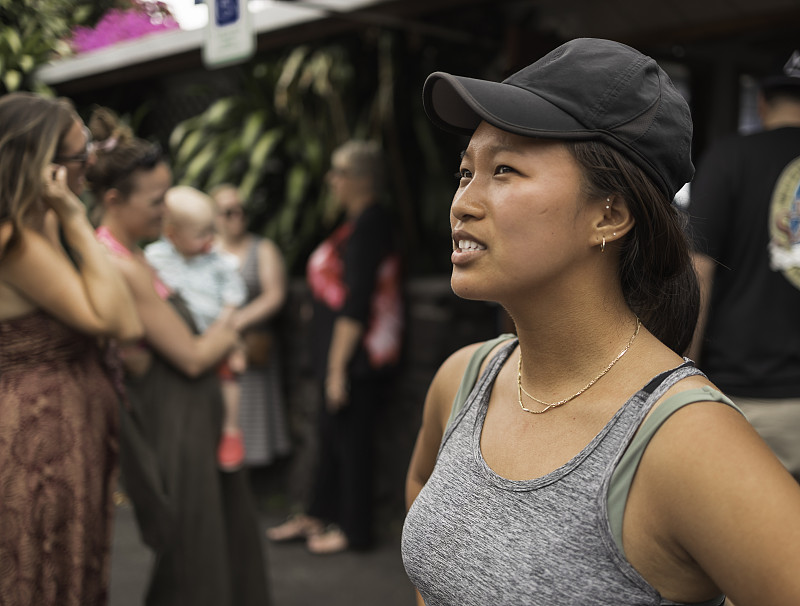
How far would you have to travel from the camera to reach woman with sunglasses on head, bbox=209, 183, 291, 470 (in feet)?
18.4

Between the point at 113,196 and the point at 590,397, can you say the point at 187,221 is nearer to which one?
the point at 113,196

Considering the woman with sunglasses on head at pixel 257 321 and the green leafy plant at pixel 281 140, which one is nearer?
the woman with sunglasses on head at pixel 257 321

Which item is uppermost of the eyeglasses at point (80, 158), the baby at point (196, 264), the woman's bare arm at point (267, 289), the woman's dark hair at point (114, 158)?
the eyeglasses at point (80, 158)

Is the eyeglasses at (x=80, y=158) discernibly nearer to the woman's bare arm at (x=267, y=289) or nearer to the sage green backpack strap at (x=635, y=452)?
the sage green backpack strap at (x=635, y=452)

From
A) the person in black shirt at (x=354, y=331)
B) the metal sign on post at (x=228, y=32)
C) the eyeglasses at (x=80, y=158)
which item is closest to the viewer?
the eyeglasses at (x=80, y=158)

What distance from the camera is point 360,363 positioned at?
16.2ft

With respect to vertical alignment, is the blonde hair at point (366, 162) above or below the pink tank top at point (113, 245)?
below

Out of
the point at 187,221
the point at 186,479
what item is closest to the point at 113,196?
the point at 187,221

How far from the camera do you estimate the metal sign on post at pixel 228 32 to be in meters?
3.02

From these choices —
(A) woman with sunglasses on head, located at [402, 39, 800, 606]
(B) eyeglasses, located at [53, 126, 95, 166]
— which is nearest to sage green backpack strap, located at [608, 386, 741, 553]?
(A) woman with sunglasses on head, located at [402, 39, 800, 606]

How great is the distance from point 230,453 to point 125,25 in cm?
175

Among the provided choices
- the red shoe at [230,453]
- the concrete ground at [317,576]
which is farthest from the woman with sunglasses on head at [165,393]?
the concrete ground at [317,576]

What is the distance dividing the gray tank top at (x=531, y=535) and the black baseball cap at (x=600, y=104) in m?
0.37

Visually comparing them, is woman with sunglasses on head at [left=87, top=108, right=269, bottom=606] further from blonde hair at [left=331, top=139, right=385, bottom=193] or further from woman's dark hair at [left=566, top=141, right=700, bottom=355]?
woman's dark hair at [left=566, top=141, right=700, bottom=355]
